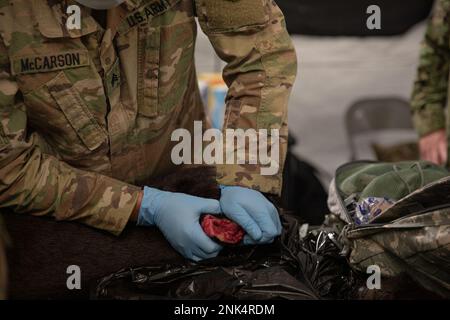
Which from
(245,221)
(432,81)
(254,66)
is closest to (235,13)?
(254,66)

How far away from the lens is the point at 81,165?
1390mm

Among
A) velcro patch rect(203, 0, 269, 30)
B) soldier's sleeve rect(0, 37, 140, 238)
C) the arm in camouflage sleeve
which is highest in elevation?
velcro patch rect(203, 0, 269, 30)

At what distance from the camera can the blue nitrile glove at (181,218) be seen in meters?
1.18

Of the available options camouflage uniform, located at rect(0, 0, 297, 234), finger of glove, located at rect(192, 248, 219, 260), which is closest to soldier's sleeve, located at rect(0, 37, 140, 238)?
camouflage uniform, located at rect(0, 0, 297, 234)

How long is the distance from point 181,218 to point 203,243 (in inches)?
2.5

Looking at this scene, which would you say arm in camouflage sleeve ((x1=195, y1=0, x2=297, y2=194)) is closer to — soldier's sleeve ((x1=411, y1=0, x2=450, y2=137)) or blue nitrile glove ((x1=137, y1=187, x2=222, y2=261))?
blue nitrile glove ((x1=137, y1=187, x2=222, y2=261))

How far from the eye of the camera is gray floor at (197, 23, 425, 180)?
310cm

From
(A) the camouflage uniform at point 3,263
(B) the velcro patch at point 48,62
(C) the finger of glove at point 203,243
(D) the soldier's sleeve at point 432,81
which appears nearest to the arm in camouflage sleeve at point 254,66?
(C) the finger of glove at point 203,243

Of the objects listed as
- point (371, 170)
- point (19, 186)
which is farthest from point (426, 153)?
point (19, 186)

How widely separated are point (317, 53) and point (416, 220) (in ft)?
7.36

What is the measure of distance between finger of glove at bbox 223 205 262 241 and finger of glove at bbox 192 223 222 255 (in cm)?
6

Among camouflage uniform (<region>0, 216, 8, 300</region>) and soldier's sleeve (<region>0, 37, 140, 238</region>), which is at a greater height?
soldier's sleeve (<region>0, 37, 140, 238</region>)

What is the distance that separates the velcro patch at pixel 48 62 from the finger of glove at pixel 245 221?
15.1 inches
